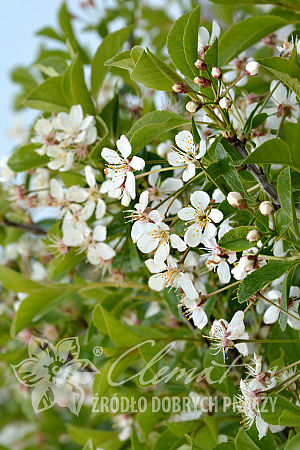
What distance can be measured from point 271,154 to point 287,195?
5 centimetres

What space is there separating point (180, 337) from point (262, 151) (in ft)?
1.49

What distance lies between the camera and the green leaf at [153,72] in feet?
1.98

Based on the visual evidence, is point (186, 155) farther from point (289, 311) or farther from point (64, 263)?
point (64, 263)

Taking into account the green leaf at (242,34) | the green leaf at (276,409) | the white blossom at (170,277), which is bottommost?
the green leaf at (276,409)

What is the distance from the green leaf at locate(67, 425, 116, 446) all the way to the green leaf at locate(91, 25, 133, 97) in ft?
2.23

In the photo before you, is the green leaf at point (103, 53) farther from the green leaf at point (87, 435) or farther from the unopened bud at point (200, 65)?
the green leaf at point (87, 435)

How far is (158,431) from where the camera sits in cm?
102

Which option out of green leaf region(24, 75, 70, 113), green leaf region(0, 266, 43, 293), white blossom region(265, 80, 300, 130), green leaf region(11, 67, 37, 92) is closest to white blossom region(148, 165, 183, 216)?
white blossom region(265, 80, 300, 130)

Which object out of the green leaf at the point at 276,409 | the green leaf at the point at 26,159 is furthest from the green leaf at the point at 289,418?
the green leaf at the point at 26,159

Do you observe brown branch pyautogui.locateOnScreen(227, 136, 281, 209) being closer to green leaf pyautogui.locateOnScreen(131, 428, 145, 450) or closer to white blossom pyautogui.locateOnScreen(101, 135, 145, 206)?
white blossom pyautogui.locateOnScreen(101, 135, 145, 206)

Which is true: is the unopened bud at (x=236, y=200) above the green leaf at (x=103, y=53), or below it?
below

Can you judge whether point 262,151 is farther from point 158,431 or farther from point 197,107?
point 158,431

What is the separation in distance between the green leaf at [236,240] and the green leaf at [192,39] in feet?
0.69

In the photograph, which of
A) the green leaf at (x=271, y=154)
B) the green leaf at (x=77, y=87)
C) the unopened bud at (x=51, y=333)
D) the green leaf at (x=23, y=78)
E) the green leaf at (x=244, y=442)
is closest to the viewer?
the green leaf at (x=271, y=154)
